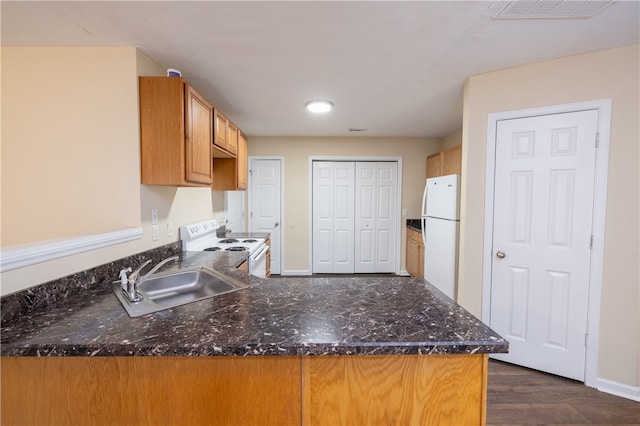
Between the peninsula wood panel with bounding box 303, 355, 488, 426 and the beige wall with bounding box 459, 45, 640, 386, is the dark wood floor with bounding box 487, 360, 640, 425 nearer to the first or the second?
the beige wall with bounding box 459, 45, 640, 386

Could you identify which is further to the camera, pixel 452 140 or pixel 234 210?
pixel 234 210

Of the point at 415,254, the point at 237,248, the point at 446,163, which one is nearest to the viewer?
the point at 237,248

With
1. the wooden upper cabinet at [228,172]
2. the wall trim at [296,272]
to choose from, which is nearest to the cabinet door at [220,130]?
the wooden upper cabinet at [228,172]

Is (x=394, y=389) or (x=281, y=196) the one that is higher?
(x=281, y=196)

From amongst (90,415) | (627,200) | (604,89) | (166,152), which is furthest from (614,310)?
(166,152)

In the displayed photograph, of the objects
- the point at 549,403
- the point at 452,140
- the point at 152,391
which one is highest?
the point at 452,140

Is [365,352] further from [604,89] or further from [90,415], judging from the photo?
[604,89]

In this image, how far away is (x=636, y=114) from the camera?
5.90ft

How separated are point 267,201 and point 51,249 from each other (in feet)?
11.0

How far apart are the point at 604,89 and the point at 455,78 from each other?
96 centimetres

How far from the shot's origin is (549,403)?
1809 millimetres

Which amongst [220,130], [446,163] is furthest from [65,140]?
[446,163]

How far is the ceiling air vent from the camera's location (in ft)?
4.55

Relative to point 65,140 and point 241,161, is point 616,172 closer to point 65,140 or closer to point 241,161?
point 241,161
